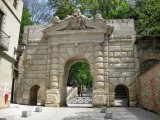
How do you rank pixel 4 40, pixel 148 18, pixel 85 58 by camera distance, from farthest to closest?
pixel 148 18 → pixel 85 58 → pixel 4 40

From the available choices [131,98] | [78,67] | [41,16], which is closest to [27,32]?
[131,98]

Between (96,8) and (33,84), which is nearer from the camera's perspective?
(33,84)

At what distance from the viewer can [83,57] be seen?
15961 mm

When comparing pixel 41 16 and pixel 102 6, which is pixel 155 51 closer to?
pixel 102 6

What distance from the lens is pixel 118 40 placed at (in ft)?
52.1

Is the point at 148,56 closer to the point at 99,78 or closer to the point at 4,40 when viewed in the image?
the point at 99,78

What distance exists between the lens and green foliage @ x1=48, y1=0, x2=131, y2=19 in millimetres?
26109

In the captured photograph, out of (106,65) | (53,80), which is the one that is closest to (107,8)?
(106,65)

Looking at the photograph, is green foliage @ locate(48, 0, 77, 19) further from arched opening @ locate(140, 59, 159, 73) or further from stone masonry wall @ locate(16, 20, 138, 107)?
arched opening @ locate(140, 59, 159, 73)

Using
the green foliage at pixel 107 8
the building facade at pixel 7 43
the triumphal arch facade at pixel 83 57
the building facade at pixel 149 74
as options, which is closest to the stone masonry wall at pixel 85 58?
the triumphal arch facade at pixel 83 57

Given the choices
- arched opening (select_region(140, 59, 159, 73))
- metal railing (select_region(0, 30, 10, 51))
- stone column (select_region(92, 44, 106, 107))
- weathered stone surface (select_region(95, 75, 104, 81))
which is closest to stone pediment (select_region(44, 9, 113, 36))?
stone column (select_region(92, 44, 106, 107))

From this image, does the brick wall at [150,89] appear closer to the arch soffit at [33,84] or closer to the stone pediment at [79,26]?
the stone pediment at [79,26]

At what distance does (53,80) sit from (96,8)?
13.6 meters

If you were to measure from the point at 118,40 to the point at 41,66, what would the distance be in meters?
5.92
